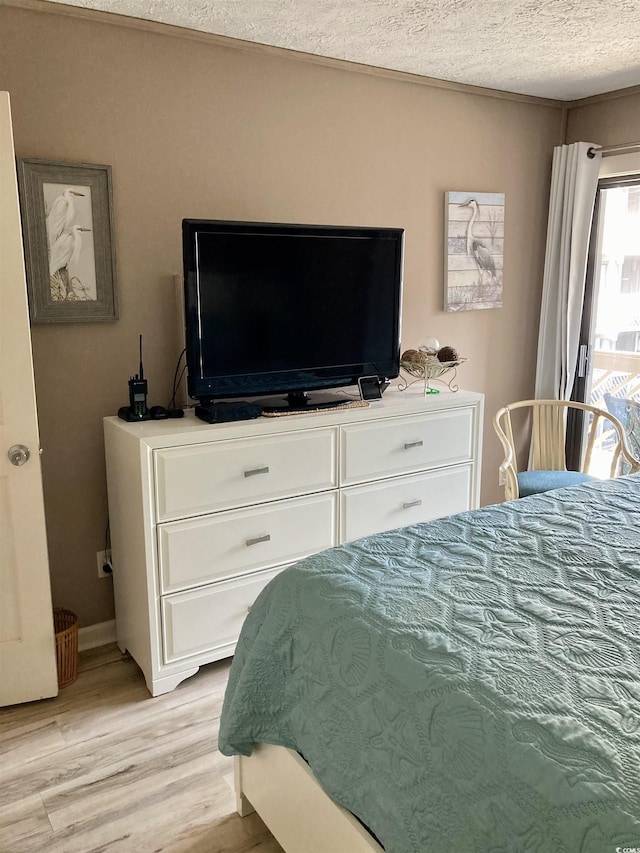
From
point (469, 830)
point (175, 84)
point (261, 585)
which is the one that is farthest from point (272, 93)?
point (469, 830)

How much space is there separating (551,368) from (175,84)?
251 cm

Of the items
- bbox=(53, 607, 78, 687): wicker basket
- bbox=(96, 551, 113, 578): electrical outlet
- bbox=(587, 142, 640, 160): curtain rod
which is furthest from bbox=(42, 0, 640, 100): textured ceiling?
bbox=(53, 607, 78, 687): wicker basket

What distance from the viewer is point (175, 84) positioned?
8.86 feet

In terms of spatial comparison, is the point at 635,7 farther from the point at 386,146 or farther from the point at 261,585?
the point at 261,585

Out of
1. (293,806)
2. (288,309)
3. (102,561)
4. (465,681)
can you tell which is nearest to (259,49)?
(288,309)

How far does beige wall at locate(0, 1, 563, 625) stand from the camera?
252 cm

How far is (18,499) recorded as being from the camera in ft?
7.67

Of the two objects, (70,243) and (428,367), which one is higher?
(70,243)

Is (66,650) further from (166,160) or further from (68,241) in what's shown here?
(166,160)

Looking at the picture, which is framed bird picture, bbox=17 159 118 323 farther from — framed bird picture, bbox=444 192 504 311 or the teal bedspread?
framed bird picture, bbox=444 192 504 311

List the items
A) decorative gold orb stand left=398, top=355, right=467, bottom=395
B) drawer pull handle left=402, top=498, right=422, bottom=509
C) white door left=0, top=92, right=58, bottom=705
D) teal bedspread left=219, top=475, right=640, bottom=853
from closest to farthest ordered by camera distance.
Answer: teal bedspread left=219, top=475, right=640, bottom=853
white door left=0, top=92, right=58, bottom=705
drawer pull handle left=402, top=498, right=422, bottom=509
decorative gold orb stand left=398, top=355, right=467, bottom=395

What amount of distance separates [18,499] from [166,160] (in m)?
1.42

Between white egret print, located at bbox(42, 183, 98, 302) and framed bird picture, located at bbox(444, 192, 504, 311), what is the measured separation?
6.00 ft

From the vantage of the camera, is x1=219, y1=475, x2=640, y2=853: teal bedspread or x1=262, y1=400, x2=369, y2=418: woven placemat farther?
x1=262, y1=400, x2=369, y2=418: woven placemat
